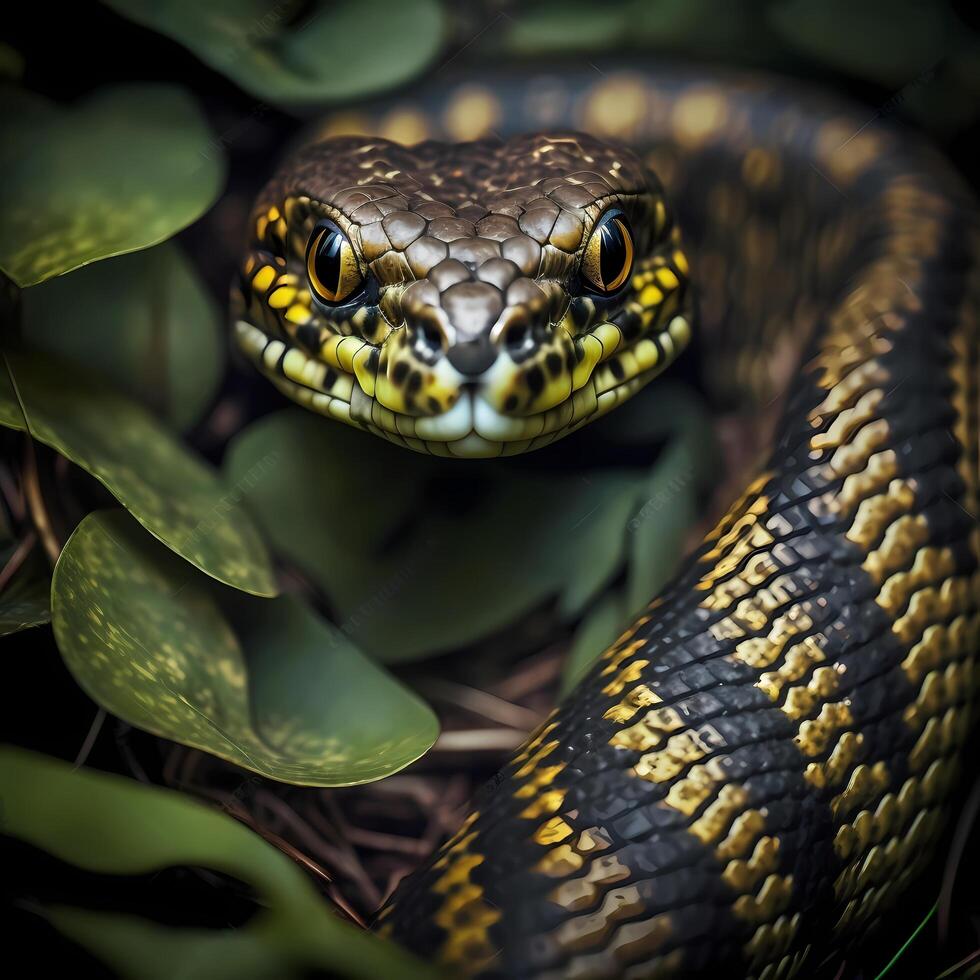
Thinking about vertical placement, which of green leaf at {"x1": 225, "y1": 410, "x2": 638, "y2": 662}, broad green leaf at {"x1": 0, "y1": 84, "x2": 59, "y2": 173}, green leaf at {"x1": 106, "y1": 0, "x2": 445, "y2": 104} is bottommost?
green leaf at {"x1": 225, "y1": 410, "x2": 638, "y2": 662}

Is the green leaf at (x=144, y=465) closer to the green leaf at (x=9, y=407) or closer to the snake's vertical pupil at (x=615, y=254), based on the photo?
the green leaf at (x=9, y=407)

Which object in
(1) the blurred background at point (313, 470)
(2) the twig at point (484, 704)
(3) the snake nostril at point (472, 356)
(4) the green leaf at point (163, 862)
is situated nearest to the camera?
(4) the green leaf at point (163, 862)

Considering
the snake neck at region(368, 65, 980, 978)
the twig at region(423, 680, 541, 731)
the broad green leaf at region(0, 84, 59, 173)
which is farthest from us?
the twig at region(423, 680, 541, 731)

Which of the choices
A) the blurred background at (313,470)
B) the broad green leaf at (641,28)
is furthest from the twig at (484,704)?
the broad green leaf at (641,28)

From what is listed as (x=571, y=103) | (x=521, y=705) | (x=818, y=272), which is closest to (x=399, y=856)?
(x=521, y=705)

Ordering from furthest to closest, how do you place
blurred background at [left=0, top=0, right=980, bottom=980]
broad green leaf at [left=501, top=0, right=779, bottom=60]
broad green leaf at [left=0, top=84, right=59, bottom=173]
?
broad green leaf at [left=501, top=0, right=779, bottom=60], broad green leaf at [left=0, top=84, right=59, bottom=173], blurred background at [left=0, top=0, right=980, bottom=980]

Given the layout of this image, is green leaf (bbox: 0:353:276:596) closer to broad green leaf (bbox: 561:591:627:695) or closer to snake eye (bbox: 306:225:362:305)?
snake eye (bbox: 306:225:362:305)

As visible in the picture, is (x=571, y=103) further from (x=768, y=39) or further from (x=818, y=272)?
(x=818, y=272)

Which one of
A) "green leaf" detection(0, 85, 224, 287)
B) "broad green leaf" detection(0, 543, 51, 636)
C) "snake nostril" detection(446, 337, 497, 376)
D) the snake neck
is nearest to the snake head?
"snake nostril" detection(446, 337, 497, 376)
